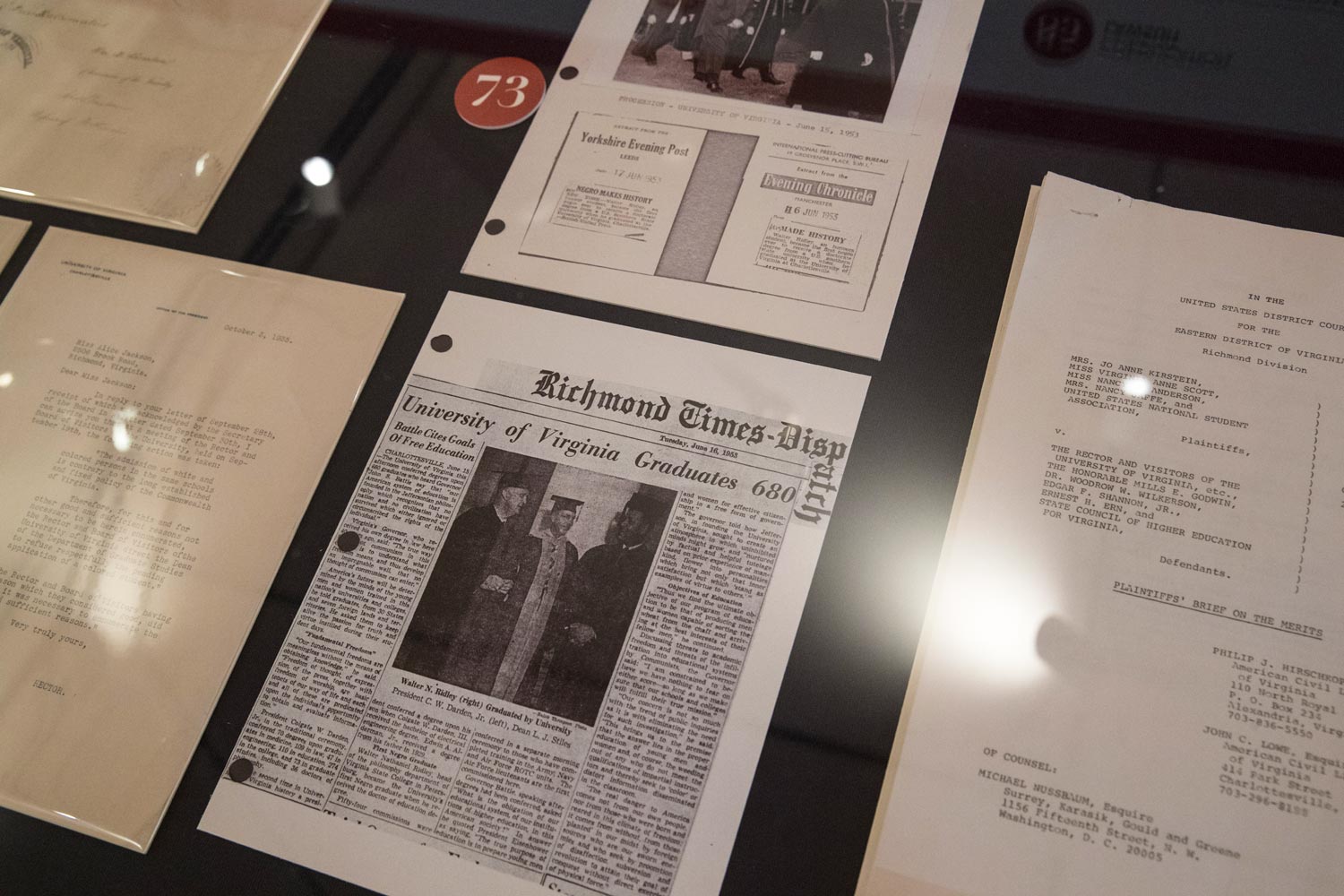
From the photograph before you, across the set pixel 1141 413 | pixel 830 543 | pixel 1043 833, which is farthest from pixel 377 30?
pixel 1043 833

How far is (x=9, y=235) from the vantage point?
980mm

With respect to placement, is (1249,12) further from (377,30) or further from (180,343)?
(180,343)

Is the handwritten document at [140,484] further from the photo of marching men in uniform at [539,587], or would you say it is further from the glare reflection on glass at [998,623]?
the glare reflection on glass at [998,623]

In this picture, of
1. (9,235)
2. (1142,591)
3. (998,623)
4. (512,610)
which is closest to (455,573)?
(512,610)

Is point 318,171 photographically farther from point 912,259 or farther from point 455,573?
point 912,259

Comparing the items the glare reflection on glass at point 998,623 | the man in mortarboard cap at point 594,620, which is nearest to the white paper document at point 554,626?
the man in mortarboard cap at point 594,620

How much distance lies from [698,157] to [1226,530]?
546 millimetres

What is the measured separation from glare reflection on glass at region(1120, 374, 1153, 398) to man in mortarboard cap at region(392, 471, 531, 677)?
489mm

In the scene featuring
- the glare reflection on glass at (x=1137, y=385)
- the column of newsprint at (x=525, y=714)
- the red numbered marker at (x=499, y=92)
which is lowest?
the column of newsprint at (x=525, y=714)

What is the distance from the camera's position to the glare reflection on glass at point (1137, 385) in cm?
74

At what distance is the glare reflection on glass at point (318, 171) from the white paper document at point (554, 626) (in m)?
0.29


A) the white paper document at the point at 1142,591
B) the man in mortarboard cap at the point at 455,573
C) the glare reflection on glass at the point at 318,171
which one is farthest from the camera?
the glare reflection on glass at the point at 318,171

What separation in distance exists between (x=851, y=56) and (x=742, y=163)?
0.16 meters

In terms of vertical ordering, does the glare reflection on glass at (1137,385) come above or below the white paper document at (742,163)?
below
